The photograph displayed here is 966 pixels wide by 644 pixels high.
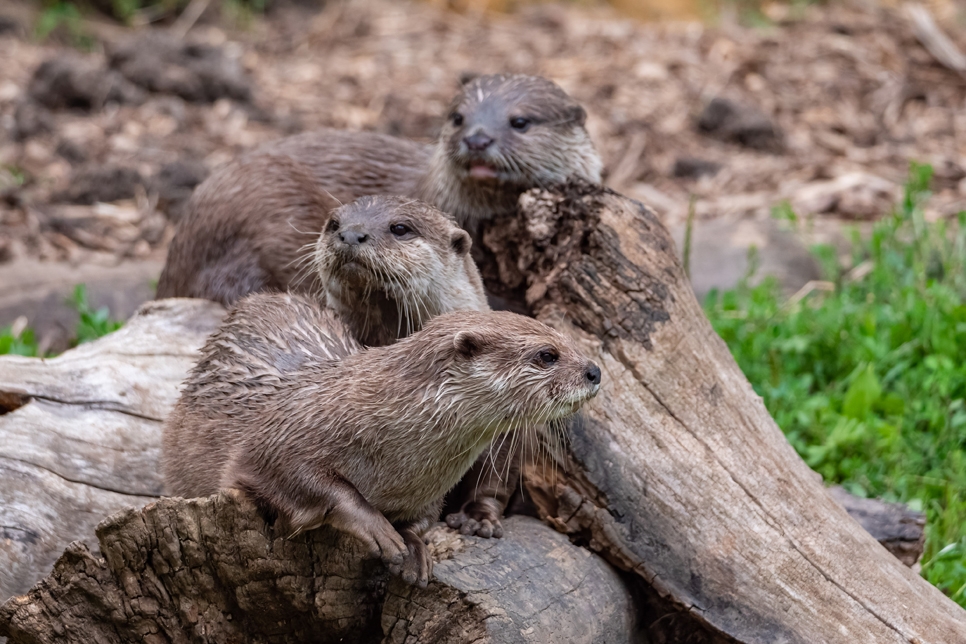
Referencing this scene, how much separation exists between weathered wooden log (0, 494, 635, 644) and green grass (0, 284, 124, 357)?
5.98 ft

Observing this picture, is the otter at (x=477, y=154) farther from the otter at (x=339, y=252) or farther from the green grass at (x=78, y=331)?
the green grass at (x=78, y=331)

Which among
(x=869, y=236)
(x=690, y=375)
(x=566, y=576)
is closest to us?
(x=566, y=576)

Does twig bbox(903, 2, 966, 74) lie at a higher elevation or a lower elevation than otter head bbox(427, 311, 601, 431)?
higher

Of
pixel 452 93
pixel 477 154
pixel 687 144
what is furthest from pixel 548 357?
pixel 452 93

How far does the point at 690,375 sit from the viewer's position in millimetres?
2924

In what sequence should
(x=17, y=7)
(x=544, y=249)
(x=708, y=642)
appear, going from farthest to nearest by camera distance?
(x=17, y=7), (x=544, y=249), (x=708, y=642)

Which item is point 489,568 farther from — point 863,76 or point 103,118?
point 863,76

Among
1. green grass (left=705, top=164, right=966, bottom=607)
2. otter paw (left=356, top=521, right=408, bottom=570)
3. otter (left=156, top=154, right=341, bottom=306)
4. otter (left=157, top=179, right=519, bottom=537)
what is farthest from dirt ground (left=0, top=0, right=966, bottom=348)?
otter paw (left=356, top=521, right=408, bottom=570)

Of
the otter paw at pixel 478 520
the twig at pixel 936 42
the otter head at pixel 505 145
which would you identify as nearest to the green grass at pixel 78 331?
the otter head at pixel 505 145

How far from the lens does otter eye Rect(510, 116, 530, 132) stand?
373 cm

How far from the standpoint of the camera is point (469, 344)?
92.4 inches

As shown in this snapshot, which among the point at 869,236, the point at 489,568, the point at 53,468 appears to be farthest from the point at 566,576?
the point at 869,236

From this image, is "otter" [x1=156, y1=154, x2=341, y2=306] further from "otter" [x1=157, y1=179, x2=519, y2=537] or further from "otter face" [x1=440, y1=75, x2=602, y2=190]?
"otter face" [x1=440, y1=75, x2=602, y2=190]

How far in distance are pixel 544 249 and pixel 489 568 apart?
A: 3.71ft
